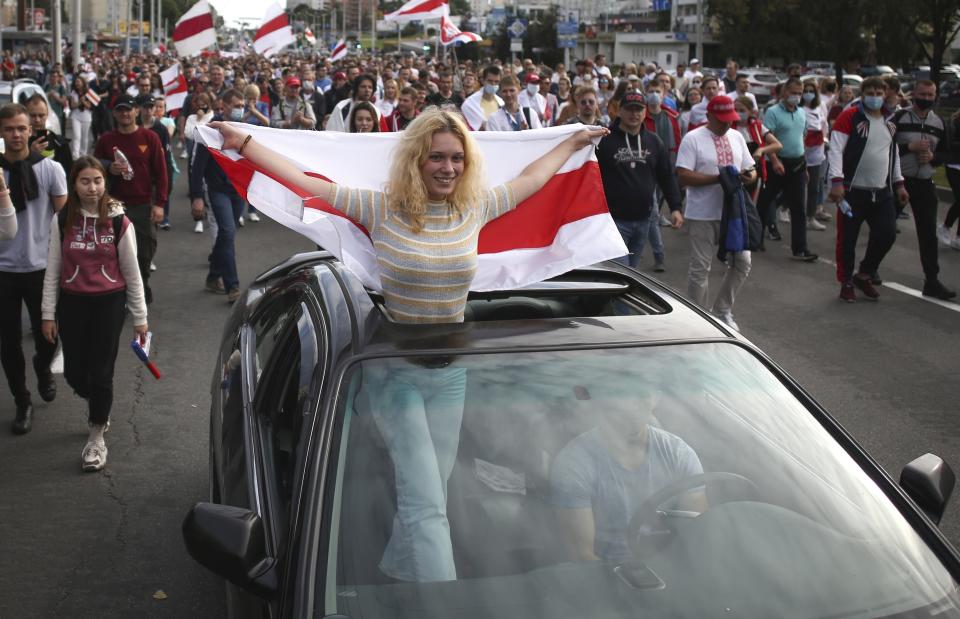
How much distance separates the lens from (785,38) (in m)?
69.0

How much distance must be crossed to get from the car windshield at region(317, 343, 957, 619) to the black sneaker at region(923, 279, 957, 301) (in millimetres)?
7964

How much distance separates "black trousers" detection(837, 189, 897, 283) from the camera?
10.1 m

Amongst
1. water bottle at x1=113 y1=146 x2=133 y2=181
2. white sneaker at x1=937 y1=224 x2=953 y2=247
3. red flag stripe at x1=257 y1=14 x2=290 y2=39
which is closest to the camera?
water bottle at x1=113 y1=146 x2=133 y2=181

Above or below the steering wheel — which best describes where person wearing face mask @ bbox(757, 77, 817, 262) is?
above

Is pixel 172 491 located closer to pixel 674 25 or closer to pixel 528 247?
pixel 528 247

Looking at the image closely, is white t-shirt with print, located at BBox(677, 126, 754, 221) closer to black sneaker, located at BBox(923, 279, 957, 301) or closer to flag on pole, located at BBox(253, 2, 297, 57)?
black sneaker, located at BBox(923, 279, 957, 301)

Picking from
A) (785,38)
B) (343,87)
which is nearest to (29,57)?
(343,87)

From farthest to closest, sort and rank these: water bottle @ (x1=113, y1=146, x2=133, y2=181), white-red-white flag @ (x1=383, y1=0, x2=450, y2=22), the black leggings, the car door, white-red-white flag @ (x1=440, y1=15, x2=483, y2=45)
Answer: white-red-white flag @ (x1=440, y1=15, x2=483, y2=45), white-red-white flag @ (x1=383, y1=0, x2=450, y2=22), the black leggings, water bottle @ (x1=113, y1=146, x2=133, y2=181), the car door

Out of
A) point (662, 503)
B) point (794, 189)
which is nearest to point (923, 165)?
point (794, 189)

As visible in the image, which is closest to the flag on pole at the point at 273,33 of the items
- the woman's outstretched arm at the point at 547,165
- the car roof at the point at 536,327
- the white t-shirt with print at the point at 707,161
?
the white t-shirt with print at the point at 707,161

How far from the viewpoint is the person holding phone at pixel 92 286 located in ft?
19.2

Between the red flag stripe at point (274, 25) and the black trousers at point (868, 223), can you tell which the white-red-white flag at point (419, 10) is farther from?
the black trousers at point (868, 223)

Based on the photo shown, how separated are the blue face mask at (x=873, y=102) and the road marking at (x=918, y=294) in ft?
5.74

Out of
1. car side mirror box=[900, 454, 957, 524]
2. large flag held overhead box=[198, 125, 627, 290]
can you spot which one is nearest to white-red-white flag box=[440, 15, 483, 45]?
large flag held overhead box=[198, 125, 627, 290]
